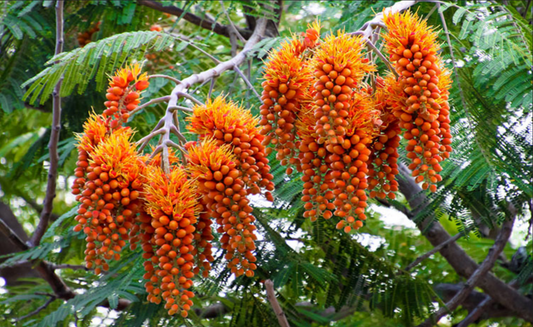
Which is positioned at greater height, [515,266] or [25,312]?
[515,266]

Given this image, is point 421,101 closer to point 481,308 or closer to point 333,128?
point 333,128

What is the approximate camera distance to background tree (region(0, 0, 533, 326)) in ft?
9.55

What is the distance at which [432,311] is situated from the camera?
436cm

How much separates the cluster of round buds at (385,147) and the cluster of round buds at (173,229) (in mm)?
577

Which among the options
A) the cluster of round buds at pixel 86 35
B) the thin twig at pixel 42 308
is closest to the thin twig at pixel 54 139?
the thin twig at pixel 42 308

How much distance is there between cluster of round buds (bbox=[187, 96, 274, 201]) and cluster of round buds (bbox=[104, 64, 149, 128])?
0.28 m

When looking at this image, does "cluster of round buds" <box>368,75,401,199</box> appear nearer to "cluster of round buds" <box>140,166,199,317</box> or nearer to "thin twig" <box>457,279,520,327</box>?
"cluster of round buds" <box>140,166,199,317</box>

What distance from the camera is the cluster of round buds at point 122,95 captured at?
2217mm

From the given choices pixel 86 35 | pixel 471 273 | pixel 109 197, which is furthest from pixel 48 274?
pixel 471 273

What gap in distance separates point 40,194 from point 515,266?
516cm

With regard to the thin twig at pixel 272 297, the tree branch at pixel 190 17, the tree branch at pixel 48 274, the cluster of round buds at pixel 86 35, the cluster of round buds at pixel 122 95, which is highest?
the tree branch at pixel 190 17

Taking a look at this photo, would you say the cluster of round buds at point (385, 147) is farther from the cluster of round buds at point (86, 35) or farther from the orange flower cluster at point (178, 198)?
the cluster of round buds at point (86, 35)

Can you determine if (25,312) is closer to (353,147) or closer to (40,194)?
(40,194)

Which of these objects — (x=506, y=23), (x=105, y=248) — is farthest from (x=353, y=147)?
(x=506, y=23)
